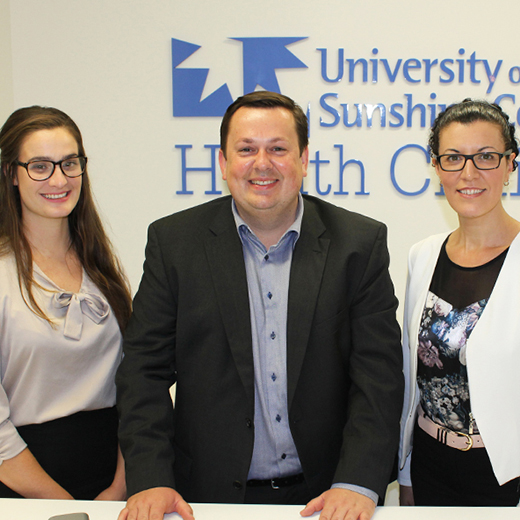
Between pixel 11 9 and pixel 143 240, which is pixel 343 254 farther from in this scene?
pixel 11 9

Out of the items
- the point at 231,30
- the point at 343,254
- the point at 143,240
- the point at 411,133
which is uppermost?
the point at 231,30

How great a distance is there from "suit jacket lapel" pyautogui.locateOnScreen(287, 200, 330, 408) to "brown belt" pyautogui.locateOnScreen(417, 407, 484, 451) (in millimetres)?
552

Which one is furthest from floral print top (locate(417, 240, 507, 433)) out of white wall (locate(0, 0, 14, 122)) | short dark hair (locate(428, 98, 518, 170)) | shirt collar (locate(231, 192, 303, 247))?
white wall (locate(0, 0, 14, 122))

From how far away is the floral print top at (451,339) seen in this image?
69.7 inches

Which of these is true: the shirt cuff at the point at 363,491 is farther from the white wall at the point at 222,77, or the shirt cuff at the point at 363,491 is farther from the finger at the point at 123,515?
the white wall at the point at 222,77

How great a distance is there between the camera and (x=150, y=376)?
68.6 inches

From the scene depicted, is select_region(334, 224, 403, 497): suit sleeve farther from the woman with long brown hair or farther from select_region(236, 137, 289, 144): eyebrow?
the woman with long brown hair

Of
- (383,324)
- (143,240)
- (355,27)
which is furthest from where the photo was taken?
(143,240)

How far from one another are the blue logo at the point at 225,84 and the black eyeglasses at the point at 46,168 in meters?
1.64

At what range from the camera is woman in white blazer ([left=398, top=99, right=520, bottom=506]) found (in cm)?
170

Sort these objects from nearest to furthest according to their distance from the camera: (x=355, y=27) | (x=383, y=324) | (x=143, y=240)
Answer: (x=383, y=324), (x=355, y=27), (x=143, y=240)

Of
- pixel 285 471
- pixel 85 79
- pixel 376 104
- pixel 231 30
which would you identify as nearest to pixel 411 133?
pixel 376 104

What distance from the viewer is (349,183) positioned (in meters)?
3.46

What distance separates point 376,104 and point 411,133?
0.30 m
